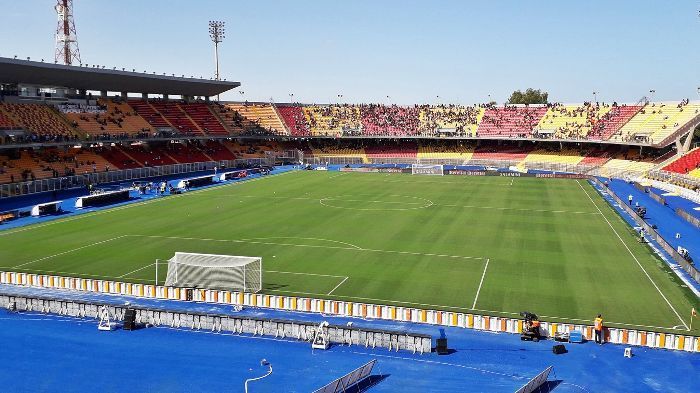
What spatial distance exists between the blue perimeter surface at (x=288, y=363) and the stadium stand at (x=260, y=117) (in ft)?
295

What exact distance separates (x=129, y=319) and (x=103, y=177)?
170ft

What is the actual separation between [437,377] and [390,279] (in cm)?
1221

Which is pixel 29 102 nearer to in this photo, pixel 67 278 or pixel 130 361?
pixel 67 278

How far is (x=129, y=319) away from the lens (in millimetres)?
26438

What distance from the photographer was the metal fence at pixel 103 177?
62438 mm

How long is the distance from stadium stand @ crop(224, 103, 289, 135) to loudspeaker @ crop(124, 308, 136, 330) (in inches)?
3477

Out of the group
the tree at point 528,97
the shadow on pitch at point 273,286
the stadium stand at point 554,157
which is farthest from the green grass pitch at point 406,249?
the tree at point 528,97

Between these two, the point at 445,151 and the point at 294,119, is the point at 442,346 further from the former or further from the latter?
the point at 294,119

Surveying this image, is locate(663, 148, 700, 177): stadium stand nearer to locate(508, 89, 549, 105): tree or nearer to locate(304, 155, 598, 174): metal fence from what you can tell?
locate(304, 155, 598, 174): metal fence

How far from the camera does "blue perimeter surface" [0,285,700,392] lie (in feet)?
69.8

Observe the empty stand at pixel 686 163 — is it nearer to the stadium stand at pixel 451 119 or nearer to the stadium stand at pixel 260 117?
the stadium stand at pixel 451 119

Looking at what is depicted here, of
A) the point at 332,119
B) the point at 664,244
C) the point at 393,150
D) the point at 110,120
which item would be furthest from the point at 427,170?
the point at 664,244

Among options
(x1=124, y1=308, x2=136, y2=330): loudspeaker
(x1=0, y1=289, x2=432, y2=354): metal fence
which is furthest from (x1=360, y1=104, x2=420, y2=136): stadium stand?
(x1=124, y1=308, x2=136, y2=330): loudspeaker

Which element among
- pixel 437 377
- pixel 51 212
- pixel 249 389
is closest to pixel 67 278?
pixel 249 389
